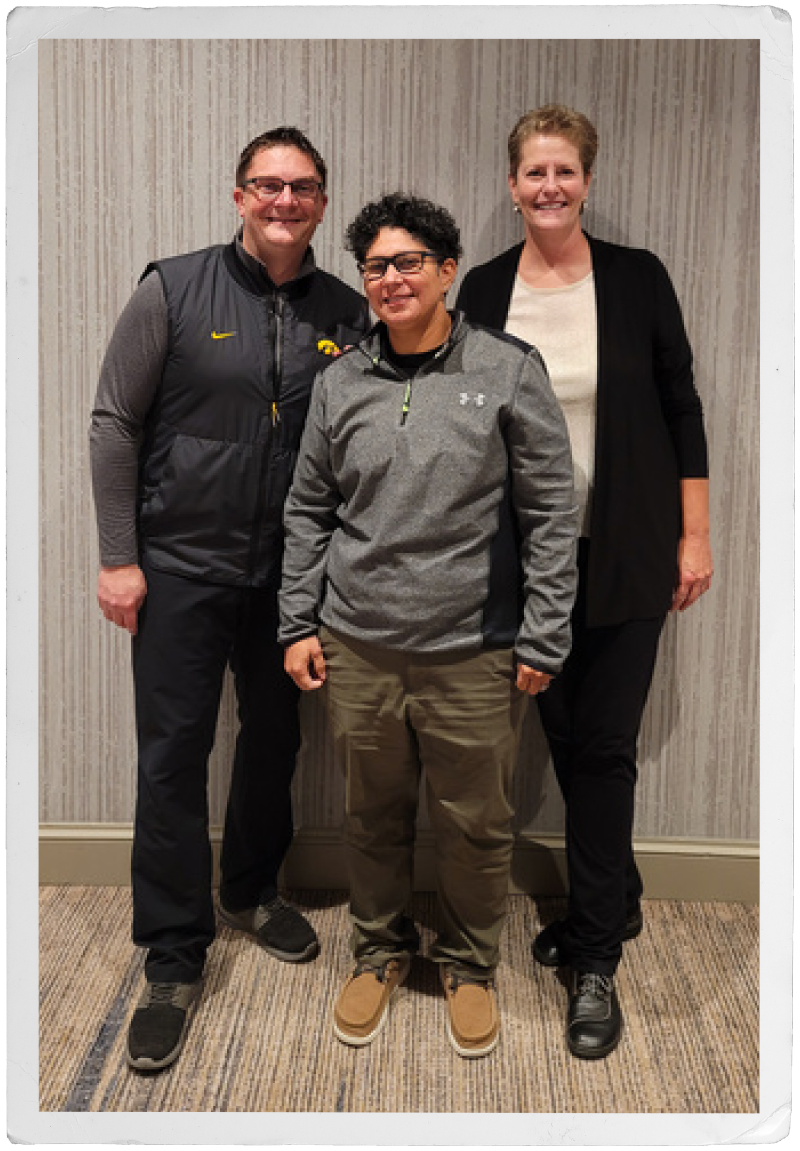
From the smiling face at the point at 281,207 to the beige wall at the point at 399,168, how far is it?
35 centimetres

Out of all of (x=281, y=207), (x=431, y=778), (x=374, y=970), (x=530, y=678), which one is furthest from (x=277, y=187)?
(x=374, y=970)

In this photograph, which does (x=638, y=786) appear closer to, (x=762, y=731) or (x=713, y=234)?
(x=762, y=731)

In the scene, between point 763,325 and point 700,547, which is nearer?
point 763,325

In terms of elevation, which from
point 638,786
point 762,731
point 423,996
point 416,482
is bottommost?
point 423,996

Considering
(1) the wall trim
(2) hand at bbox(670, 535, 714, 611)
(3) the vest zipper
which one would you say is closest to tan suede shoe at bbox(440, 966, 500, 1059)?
(1) the wall trim

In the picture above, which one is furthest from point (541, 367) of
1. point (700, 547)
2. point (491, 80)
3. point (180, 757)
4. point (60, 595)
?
point (60, 595)

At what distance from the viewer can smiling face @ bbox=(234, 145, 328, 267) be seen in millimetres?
2199

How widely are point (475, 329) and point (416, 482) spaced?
29 centimetres

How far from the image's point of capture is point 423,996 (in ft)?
8.22

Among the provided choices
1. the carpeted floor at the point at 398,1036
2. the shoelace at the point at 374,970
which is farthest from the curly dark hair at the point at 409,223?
the carpeted floor at the point at 398,1036

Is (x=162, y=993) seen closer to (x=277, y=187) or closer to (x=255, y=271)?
(x=255, y=271)

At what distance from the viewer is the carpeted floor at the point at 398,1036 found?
227 cm

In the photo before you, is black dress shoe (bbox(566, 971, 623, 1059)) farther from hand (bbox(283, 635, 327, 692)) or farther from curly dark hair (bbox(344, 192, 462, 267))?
curly dark hair (bbox(344, 192, 462, 267))

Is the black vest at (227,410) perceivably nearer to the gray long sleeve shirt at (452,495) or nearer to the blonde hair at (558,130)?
the gray long sleeve shirt at (452,495)
